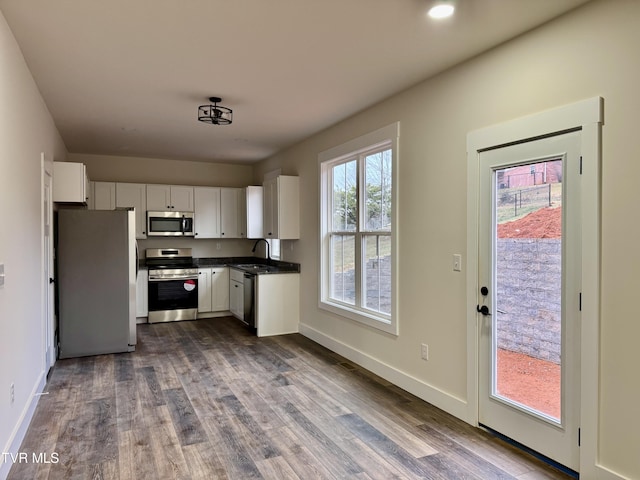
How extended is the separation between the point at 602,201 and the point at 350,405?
224 centimetres

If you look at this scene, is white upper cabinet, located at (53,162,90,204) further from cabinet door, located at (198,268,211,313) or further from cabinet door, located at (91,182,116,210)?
cabinet door, located at (198,268,211,313)

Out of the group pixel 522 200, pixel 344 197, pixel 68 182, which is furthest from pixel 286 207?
pixel 522 200

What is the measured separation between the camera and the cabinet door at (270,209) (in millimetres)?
5941

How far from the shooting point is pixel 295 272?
587cm

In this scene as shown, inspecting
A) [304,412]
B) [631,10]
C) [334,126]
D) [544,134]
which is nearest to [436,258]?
[544,134]

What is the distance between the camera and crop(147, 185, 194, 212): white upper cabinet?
6914mm

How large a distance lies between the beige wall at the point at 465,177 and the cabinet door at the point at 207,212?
9.65ft

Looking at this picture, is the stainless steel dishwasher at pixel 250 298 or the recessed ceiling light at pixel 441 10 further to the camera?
the stainless steel dishwasher at pixel 250 298

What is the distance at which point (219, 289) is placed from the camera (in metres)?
7.07

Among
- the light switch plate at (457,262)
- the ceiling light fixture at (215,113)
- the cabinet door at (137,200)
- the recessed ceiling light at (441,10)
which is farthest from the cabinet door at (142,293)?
the recessed ceiling light at (441,10)

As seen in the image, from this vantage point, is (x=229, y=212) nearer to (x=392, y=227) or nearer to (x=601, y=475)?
(x=392, y=227)

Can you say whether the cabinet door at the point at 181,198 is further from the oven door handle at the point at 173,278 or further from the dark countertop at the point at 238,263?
the oven door handle at the point at 173,278

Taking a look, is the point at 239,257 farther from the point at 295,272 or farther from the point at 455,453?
the point at 455,453

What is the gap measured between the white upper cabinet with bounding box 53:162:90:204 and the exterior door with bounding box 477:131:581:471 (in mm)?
4204
